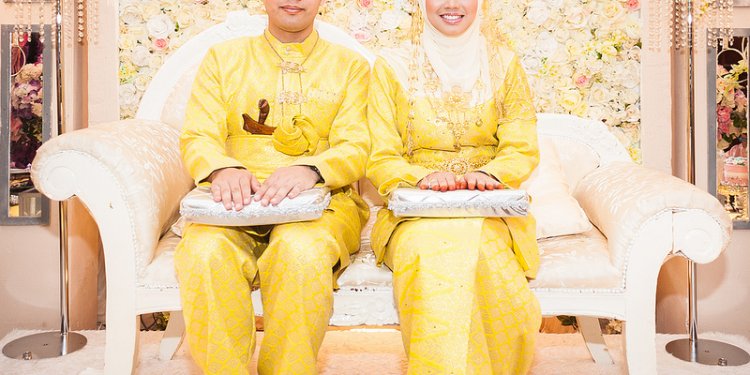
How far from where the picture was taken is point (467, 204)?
185cm

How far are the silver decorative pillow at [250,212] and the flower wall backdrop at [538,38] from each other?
1344 mm

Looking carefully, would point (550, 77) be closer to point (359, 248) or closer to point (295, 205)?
point (359, 248)

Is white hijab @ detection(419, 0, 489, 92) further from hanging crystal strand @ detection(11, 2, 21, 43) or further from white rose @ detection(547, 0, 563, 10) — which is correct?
hanging crystal strand @ detection(11, 2, 21, 43)

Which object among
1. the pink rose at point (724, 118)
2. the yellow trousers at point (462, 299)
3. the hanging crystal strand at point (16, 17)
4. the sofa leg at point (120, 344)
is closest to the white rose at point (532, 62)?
the pink rose at point (724, 118)

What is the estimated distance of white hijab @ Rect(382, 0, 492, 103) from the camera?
232cm

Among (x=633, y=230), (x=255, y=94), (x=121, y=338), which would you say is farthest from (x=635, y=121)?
(x=121, y=338)

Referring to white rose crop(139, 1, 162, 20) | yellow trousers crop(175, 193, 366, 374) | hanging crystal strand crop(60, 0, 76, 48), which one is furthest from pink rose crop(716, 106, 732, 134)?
hanging crystal strand crop(60, 0, 76, 48)

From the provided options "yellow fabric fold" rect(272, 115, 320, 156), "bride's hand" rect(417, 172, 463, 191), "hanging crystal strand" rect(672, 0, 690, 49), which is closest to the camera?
"bride's hand" rect(417, 172, 463, 191)

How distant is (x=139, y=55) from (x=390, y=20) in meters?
1.10

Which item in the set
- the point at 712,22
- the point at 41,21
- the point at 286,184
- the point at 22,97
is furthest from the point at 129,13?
the point at 712,22

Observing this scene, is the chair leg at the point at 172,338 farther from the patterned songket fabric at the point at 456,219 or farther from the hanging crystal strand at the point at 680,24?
the hanging crystal strand at the point at 680,24

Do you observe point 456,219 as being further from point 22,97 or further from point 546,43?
point 22,97

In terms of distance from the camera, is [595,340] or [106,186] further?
[595,340]

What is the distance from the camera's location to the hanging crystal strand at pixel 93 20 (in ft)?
9.77
